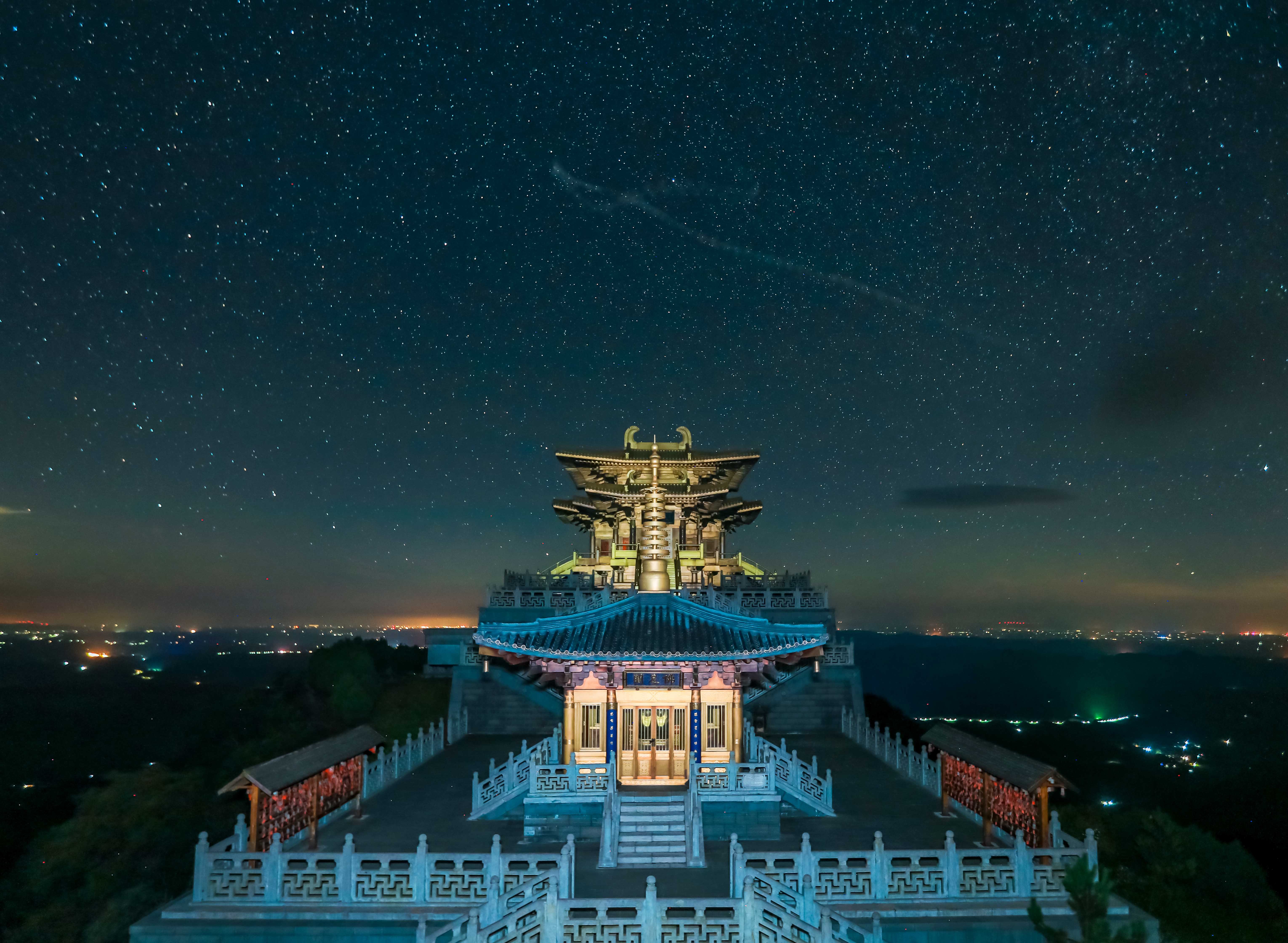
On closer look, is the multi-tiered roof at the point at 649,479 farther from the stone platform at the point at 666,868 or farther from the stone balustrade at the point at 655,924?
the stone balustrade at the point at 655,924

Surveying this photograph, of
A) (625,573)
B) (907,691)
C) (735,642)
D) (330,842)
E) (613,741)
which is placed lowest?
(907,691)

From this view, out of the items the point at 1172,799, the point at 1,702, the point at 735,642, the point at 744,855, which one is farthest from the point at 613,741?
the point at 1,702

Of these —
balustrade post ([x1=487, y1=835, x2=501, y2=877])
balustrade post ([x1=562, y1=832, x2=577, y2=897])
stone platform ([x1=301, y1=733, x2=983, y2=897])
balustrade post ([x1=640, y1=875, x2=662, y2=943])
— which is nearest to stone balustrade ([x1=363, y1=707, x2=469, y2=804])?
stone platform ([x1=301, y1=733, x2=983, y2=897])

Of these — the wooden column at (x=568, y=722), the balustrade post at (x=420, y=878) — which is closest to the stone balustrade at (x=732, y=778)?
the wooden column at (x=568, y=722)

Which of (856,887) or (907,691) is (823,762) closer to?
(856,887)

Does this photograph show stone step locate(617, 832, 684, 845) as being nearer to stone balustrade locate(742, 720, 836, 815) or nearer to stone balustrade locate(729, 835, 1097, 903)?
stone balustrade locate(729, 835, 1097, 903)
